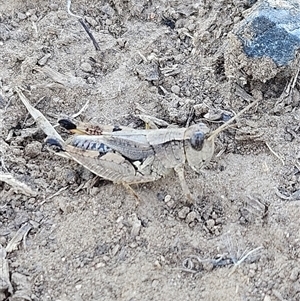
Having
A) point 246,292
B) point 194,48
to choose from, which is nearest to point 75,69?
point 194,48

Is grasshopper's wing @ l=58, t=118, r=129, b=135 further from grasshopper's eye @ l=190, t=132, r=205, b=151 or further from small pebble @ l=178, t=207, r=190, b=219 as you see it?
small pebble @ l=178, t=207, r=190, b=219

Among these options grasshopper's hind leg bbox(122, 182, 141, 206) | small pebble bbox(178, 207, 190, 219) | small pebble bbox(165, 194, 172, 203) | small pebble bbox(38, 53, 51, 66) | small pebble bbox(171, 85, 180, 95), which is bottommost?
small pebble bbox(165, 194, 172, 203)

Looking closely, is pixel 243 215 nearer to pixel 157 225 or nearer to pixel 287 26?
pixel 157 225

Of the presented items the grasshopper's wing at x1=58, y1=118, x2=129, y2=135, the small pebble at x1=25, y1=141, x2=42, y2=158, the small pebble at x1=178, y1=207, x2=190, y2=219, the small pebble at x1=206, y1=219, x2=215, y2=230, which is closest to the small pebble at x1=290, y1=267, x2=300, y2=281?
the small pebble at x1=206, y1=219, x2=215, y2=230

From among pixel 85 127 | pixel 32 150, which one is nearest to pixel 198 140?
pixel 85 127

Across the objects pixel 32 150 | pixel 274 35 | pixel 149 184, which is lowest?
pixel 149 184

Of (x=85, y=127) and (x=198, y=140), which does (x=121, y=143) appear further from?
(x=198, y=140)
